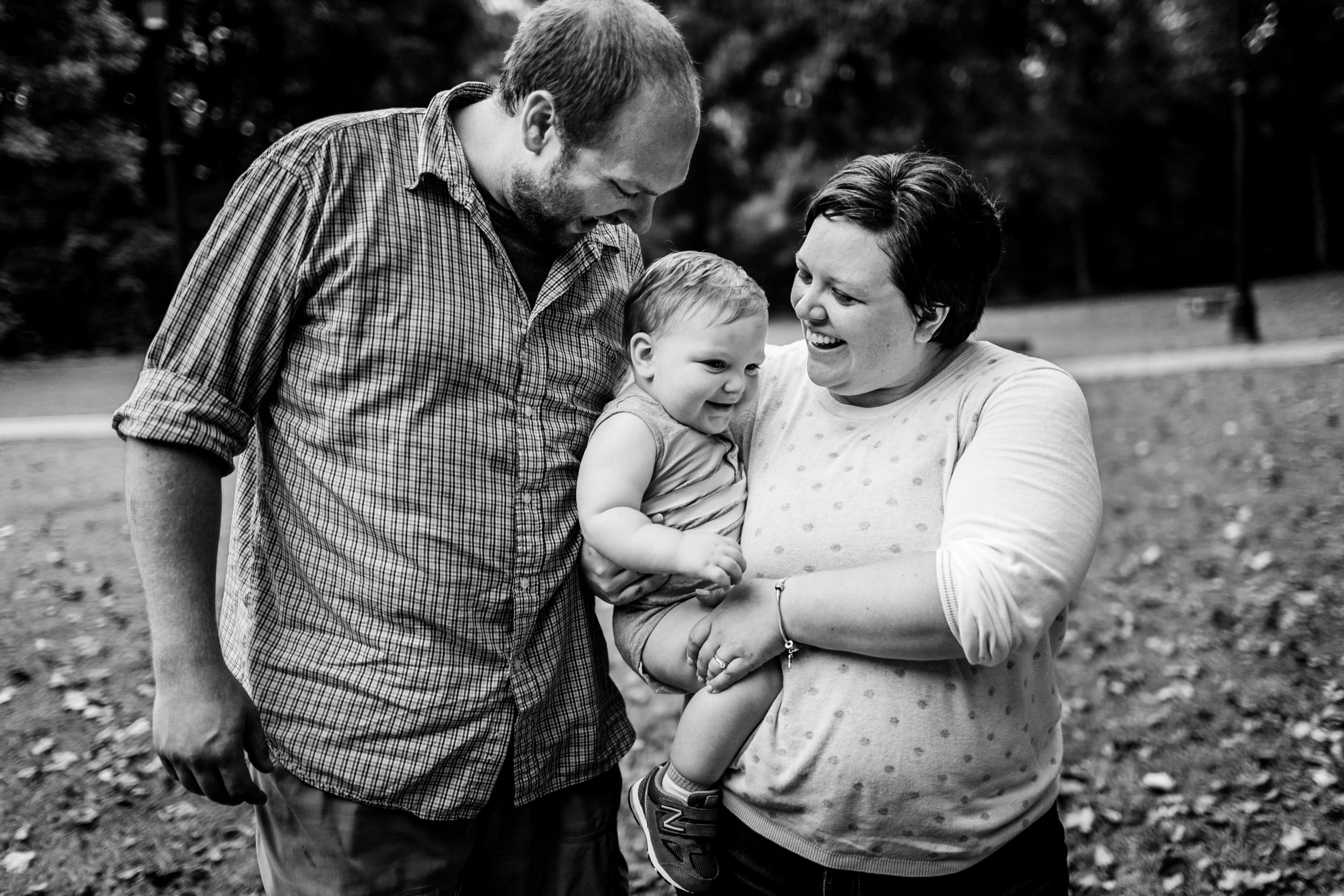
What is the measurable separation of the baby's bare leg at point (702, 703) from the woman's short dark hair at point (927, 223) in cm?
73

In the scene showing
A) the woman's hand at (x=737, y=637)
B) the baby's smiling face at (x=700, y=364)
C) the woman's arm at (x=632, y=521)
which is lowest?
the woman's hand at (x=737, y=637)

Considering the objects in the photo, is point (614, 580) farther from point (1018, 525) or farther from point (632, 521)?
point (1018, 525)

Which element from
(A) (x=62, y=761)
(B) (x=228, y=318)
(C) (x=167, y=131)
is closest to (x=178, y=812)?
(A) (x=62, y=761)

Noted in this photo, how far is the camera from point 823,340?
6.40 feet

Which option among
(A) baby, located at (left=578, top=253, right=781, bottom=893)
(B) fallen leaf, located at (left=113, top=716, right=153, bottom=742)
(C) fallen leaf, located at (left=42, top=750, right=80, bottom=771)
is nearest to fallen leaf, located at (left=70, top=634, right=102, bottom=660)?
(B) fallen leaf, located at (left=113, top=716, right=153, bottom=742)

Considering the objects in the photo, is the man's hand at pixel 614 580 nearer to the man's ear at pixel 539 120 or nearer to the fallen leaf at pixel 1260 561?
the man's ear at pixel 539 120

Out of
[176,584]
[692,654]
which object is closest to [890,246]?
[692,654]

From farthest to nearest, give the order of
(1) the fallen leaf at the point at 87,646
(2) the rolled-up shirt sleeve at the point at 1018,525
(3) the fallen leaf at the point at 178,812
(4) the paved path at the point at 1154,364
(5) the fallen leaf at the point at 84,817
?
(4) the paved path at the point at 1154,364 < (1) the fallen leaf at the point at 87,646 < (3) the fallen leaf at the point at 178,812 < (5) the fallen leaf at the point at 84,817 < (2) the rolled-up shirt sleeve at the point at 1018,525

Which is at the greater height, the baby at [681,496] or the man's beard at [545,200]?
the man's beard at [545,200]

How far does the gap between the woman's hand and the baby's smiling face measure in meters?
0.37

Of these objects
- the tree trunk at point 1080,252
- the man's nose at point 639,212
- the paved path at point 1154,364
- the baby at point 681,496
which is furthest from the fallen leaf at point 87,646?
the tree trunk at point 1080,252

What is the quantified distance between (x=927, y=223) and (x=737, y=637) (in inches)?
32.8

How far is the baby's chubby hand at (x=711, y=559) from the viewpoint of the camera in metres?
1.82

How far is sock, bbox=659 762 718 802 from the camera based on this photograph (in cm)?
201
